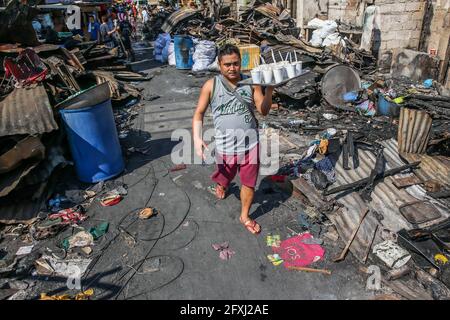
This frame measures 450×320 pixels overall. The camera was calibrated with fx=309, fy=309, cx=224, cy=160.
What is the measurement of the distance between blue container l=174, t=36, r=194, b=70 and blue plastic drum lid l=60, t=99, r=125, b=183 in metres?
8.02

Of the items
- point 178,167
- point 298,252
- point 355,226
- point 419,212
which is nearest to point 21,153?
point 178,167

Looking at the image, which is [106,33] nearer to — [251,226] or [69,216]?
[69,216]

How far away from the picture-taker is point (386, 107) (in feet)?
22.9

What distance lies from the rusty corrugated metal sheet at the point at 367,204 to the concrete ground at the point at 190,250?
0.30 metres

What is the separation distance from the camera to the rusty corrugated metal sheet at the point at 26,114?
4.15m

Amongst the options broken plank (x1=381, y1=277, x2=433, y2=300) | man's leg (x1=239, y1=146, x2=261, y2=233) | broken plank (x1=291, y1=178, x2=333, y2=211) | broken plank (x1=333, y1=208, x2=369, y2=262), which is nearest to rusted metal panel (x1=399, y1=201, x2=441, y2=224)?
broken plank (x1=333, y1=208, x2=369, y2=262)

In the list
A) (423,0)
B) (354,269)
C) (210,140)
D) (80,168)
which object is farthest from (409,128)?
(423,0)

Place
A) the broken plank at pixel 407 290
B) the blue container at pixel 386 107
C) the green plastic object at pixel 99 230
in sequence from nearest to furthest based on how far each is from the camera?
the broken plank at pixel 407 290, the green plastic object at pixel 99 230, the blue container at pixel 386 107

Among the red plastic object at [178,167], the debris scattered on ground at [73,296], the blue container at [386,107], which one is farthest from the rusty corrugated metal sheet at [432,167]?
the debris scattered on ground at [73,296]

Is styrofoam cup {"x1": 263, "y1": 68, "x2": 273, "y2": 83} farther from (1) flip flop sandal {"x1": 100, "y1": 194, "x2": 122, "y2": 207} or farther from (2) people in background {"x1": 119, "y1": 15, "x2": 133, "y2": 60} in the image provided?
(2) people in background {"x1": 119, "y1": 15, "x2": 133, "y2": 60}

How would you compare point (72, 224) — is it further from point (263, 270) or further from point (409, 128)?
point (409, 128)

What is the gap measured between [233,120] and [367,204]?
220 cm

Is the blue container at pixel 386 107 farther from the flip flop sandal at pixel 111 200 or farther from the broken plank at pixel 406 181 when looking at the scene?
the flip flop sandal at pixel 111 200
